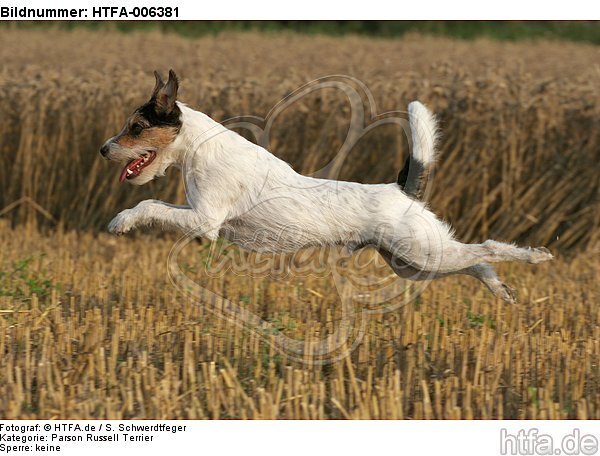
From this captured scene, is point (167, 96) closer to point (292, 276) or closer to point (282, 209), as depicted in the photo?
point (282, 209)

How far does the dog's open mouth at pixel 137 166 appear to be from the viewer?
5.14 metres

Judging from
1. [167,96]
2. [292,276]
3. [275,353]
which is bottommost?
[292,276]

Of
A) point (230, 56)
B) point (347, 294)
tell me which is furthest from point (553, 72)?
point (347, 294)

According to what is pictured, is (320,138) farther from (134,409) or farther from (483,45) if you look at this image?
(483,45)

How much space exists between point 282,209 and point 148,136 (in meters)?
0.88

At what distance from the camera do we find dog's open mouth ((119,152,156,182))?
5.14m

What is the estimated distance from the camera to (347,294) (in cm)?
652

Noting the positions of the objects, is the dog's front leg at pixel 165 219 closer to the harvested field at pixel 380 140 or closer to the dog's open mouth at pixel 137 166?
the dog's open mouth at pixel 137 166

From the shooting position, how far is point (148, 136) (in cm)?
509

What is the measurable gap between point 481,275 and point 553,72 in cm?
512

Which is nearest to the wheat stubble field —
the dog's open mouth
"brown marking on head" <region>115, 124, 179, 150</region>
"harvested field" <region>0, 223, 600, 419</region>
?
"harvested field" <region>0, 223, 600, 419</region>

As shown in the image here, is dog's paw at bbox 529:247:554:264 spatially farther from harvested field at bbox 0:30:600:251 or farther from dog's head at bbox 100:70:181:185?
harvested field at bbox 0:30:600:251

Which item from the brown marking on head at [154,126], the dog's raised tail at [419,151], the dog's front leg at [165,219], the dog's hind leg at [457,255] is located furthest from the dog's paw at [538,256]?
the brown marking on head at [154,126]

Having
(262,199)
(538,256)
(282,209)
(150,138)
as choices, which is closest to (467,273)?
(538,256)
